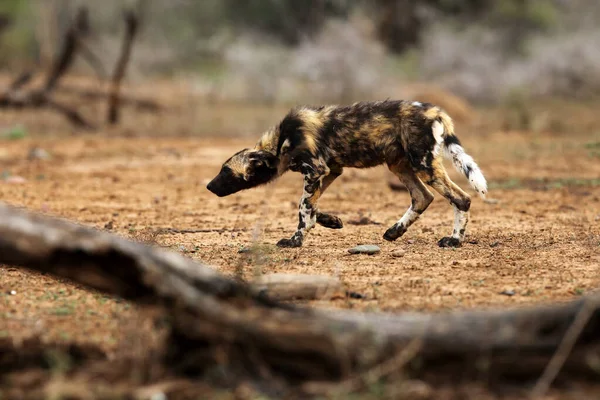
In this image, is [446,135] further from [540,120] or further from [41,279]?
[540,120]

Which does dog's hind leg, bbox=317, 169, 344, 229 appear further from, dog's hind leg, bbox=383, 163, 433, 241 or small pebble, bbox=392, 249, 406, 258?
small pebble, bbox=392, 249, 406, 258

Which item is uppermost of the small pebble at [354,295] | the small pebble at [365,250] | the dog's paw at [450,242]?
the dog's paw at [450,242]

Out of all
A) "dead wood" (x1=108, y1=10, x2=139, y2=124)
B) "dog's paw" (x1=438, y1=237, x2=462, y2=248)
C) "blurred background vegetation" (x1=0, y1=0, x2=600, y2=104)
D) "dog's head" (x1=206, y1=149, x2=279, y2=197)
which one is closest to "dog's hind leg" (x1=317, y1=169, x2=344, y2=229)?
"dog's head" (x1=206, y1=149, x2=279, y2=197)

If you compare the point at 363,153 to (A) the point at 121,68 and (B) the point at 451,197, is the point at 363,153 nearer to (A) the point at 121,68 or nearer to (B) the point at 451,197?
(B) the point at 451,197

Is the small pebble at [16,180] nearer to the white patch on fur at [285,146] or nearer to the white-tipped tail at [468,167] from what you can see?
the white patch on fur at [285,146]

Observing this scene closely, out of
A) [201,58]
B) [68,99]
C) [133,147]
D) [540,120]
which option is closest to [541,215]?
[133,147]

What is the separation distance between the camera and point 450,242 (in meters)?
7.12

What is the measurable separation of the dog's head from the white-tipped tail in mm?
1473

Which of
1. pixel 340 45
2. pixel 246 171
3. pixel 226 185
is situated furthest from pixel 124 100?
pixel 246 171

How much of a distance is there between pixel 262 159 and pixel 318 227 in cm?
106

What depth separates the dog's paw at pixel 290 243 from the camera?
7.17 meters

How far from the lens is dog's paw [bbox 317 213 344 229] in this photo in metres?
7.63

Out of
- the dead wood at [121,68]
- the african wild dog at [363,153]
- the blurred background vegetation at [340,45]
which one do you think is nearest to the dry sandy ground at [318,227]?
the african wild dog at [363,153]

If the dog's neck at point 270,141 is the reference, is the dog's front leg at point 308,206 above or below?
below
